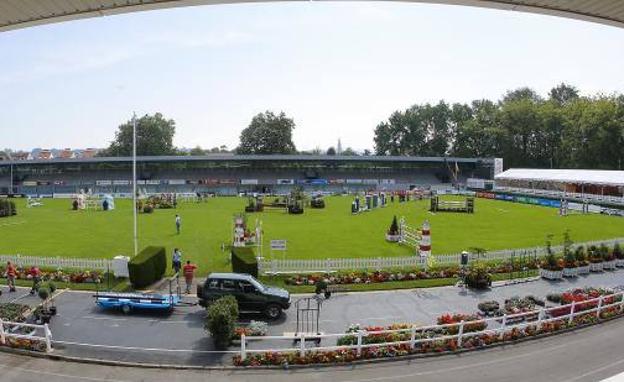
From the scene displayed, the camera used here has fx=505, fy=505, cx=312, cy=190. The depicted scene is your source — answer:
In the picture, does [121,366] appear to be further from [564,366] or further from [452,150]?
[452,150]

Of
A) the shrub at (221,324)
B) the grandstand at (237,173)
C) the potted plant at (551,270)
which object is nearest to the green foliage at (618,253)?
the potted plant at (551,270)

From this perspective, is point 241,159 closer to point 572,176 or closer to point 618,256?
point 572,176

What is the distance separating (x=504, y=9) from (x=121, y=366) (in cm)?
1339

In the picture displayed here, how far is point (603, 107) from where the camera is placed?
3155 inches

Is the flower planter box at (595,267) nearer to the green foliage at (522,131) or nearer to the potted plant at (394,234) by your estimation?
the potted plant at (394,234)

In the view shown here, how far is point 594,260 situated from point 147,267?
23.2 meters

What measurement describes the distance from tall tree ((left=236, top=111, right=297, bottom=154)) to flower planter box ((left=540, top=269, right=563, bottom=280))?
323ft

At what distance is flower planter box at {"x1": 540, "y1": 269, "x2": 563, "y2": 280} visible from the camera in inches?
992

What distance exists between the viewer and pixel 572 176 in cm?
6825

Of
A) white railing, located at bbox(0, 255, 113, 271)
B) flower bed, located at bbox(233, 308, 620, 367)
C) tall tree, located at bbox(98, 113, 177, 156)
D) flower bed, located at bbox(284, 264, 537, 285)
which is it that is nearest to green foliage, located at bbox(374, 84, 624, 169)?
tall tree, located at bbox(98, 113, 177, 156)

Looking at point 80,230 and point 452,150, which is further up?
point 452,150

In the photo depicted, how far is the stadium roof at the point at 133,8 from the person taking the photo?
Result: 746 centimetres

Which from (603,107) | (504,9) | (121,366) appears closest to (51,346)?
(121,366)

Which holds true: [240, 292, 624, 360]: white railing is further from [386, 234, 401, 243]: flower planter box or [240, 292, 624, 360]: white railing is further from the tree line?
the tree line
